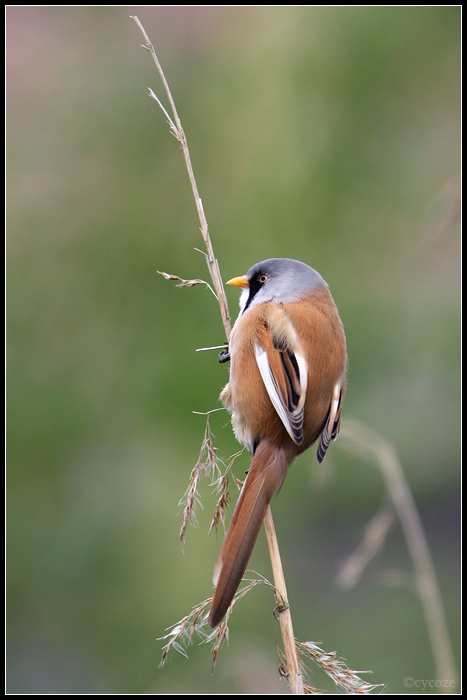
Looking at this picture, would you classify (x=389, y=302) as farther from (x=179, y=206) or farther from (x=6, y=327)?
(x=6, y=327)

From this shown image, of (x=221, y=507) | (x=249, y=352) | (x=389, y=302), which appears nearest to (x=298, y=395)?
(x=249, y=352)

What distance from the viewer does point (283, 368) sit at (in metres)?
2.48

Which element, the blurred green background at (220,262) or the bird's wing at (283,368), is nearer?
the bird's wing at (283,368)

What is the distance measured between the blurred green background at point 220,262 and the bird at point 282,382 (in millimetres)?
1326

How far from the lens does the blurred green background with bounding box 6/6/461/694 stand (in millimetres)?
4098

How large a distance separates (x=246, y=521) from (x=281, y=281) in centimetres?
117

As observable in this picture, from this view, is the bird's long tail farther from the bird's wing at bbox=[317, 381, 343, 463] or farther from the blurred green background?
the blurred green background

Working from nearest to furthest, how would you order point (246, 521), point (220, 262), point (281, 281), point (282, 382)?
point (246, 521), point (282, 382), point (281, 281), point (220, 262)

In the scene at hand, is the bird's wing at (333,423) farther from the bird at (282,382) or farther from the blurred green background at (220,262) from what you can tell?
the blurred green background at (220,262)

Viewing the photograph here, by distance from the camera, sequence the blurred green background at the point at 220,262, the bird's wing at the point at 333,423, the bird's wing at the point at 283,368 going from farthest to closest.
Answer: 1. the blurred green background at the point at 220,262
2. the bird's wing at the point at 333,423
3. the bird's wing at the point at 283,368

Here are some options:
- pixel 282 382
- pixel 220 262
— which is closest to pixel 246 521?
pixel 282 382

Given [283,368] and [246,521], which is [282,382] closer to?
[283,368]

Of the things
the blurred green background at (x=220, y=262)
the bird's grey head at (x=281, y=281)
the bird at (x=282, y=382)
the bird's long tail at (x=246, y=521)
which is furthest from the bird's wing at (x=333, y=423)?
the blurred green background at (x=220, y=262)

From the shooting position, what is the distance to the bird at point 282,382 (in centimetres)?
237
